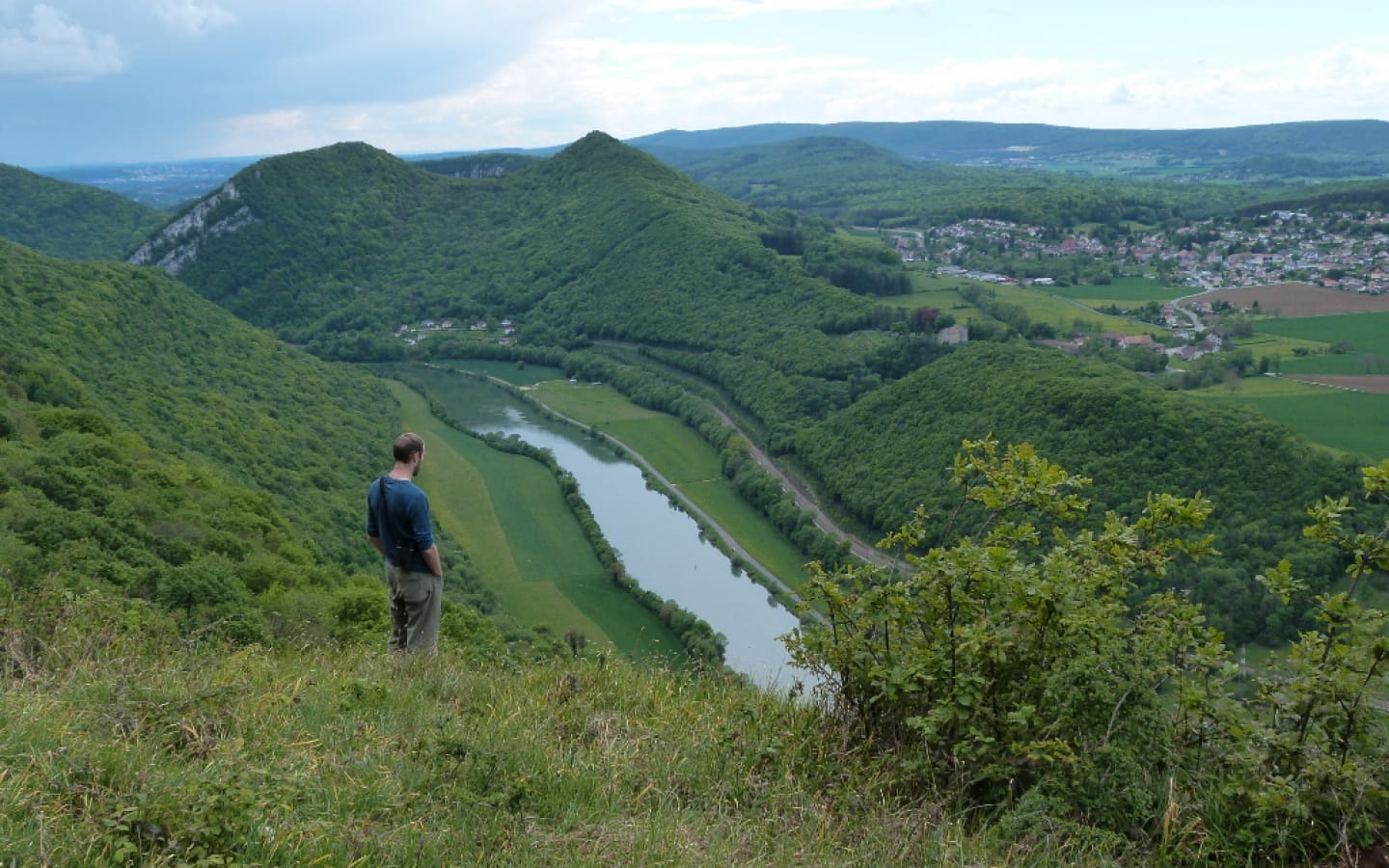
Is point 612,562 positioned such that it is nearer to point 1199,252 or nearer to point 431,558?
point 431,558

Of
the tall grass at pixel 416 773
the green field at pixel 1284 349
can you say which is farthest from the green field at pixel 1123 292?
the tall grass at pixel 416 773

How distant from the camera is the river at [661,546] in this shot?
26.2 meters

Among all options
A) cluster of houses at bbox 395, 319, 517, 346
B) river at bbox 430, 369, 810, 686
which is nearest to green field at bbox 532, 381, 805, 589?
river at bbox 430, 369, 810, 686

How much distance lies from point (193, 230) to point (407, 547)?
83653mm

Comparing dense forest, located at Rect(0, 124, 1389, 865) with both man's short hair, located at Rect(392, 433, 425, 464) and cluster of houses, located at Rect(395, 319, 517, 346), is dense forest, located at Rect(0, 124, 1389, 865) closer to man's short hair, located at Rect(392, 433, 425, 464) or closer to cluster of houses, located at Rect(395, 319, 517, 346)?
man's short hair, located at Rect(392, 433, 425, 464)

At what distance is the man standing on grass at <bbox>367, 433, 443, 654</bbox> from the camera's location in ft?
18.5

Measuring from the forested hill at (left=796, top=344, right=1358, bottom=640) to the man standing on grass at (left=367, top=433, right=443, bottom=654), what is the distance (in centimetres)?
1556

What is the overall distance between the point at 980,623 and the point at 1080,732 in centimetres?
54

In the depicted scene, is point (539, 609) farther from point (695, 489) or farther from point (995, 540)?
point (995, 540)

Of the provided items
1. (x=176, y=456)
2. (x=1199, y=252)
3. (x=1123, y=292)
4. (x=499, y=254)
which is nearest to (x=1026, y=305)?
(x=1123, y=292)

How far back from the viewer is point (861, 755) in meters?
4.05

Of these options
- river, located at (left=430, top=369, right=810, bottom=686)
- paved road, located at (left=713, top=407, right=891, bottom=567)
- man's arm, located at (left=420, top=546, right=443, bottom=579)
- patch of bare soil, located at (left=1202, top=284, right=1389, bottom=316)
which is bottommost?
river, located at (left=430, top=369, right=810, bottom=686)

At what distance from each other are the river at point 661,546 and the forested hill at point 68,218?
53.4 meters

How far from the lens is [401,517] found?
5664 millimetres
